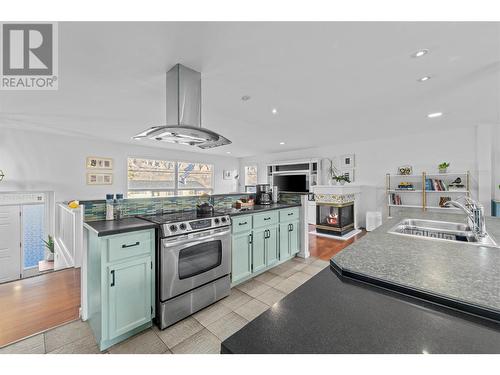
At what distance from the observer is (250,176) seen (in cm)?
816

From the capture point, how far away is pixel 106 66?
1901mm

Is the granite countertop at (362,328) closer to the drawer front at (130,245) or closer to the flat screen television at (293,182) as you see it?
the drawer front at (130,245)

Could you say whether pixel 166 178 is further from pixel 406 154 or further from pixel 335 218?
pixel 406 154

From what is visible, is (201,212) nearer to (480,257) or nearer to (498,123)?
(480,257)

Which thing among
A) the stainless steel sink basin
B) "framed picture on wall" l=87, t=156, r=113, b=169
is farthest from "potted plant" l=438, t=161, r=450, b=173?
"framed picture on wall" l=87, t=156, r=113, b=169

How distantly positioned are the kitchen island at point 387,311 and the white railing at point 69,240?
2.84 metres

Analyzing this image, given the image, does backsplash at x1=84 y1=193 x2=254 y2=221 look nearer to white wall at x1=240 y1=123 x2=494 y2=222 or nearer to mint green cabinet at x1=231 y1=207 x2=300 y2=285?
mint green cabinet at x1=231 y1=207 x2=300 y2=285

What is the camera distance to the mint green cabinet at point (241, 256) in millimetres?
2479

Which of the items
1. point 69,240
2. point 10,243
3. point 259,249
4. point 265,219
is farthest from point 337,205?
point 10,243

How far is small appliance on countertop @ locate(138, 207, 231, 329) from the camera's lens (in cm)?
183

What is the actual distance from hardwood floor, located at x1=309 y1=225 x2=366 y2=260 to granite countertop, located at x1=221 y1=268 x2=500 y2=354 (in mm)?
3058

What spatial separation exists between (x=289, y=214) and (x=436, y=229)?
68.5 inches
